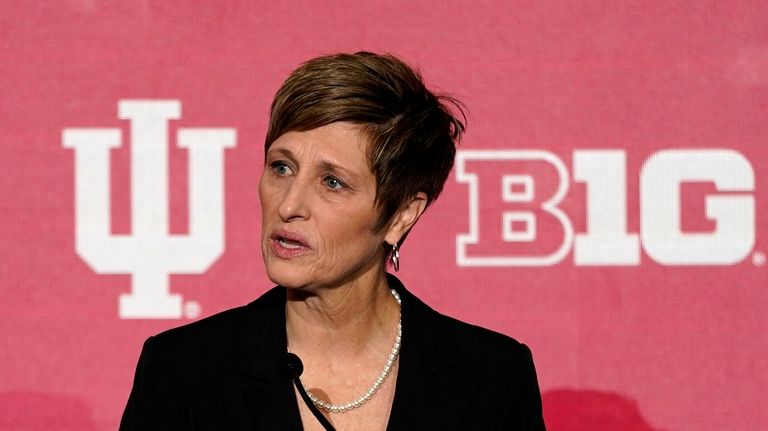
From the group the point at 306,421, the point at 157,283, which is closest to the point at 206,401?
the point at 306,421

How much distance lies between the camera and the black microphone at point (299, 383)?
1597 mm

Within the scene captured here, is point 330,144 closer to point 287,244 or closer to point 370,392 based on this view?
point 287,244

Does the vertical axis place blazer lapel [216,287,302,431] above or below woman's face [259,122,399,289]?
below

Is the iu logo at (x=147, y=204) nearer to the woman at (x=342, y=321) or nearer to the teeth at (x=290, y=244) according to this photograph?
the woman at (x=342, y=321)

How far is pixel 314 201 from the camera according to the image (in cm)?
158

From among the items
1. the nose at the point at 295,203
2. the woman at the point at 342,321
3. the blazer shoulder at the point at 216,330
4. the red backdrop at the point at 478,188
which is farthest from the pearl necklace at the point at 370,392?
the red backdrop at the point at 478,188

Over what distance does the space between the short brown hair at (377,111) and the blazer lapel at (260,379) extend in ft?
0.73

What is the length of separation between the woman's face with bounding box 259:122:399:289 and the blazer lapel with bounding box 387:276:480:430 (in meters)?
0.19

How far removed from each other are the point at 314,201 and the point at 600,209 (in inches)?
48.6

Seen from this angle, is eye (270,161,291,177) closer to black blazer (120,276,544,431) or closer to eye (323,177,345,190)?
eye (323,177,345,190)

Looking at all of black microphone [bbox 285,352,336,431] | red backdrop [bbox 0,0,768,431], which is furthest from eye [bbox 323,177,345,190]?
red backdrop [bbox 0,0,768,431]

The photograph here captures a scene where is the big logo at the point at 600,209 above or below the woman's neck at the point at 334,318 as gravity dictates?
above

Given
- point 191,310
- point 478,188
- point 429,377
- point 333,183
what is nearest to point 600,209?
point 478,188

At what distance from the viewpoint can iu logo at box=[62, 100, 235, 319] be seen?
2.56 m
